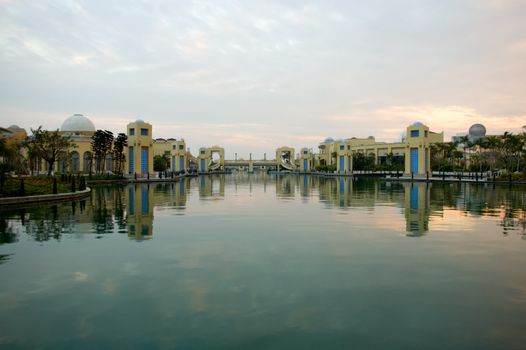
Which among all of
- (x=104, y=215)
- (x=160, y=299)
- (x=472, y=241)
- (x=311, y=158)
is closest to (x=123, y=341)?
(x=160, y=299)

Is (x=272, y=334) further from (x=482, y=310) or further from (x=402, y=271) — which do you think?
(x=402, y=271)

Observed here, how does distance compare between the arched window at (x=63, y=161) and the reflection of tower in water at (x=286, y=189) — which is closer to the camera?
the reflection of tower in water at (x=286, y=189)

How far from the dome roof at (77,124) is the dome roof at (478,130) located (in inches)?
4119

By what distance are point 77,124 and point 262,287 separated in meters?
91.2

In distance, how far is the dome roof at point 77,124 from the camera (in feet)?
290

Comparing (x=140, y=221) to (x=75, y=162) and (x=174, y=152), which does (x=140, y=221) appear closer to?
(x=75, y=162)

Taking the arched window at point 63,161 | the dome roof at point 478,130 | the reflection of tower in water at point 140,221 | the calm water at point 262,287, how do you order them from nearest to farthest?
the calm water at point 262,287
the reflection of tower in water at point 140,221
the arched window at point 63,161
the dome roof at point 478,130

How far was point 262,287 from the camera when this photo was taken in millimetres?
8633

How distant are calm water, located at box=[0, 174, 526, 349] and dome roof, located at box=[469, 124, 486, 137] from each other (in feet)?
375

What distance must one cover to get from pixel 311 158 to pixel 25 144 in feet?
390

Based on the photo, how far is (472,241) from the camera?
14.0 metres

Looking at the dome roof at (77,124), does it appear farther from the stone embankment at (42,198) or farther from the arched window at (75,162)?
the stone embankment at (42,198)

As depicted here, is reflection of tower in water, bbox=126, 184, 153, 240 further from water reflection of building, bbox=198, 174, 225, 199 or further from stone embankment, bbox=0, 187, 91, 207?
water reflection of building, bbox=198, 174, 225, 199

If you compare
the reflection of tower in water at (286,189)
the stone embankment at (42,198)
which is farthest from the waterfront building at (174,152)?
the stone embankment at (42,198)
